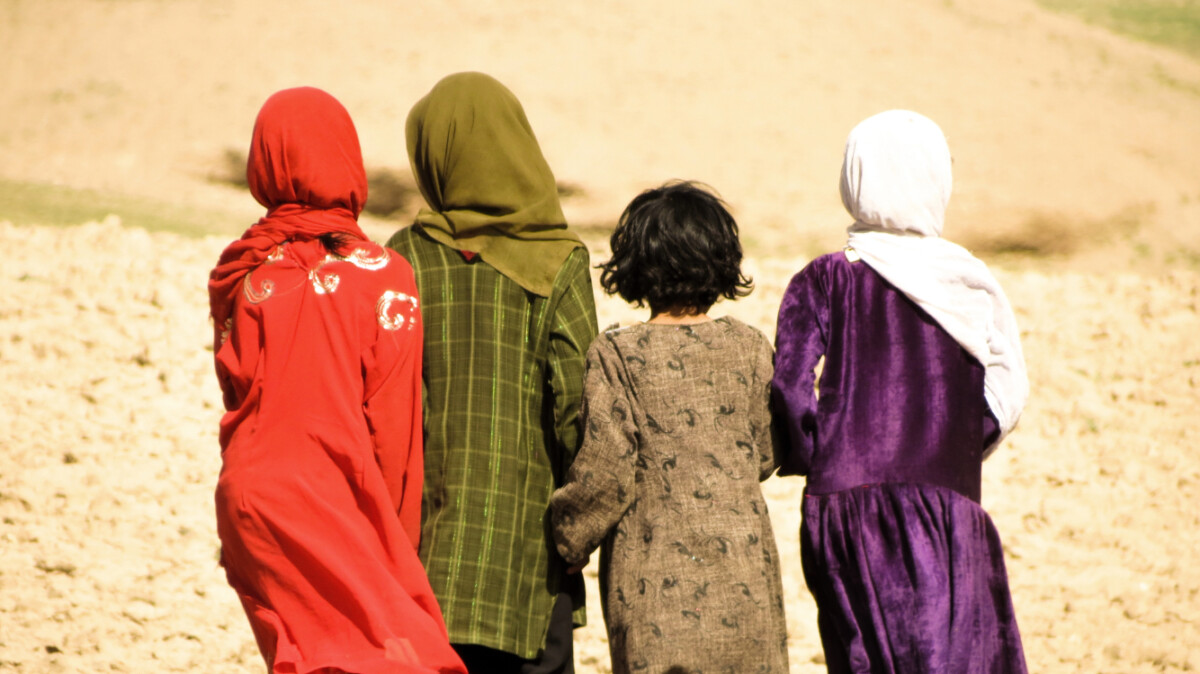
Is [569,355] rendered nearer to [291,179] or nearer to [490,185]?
[490,185]

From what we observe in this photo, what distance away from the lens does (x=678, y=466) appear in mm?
2506

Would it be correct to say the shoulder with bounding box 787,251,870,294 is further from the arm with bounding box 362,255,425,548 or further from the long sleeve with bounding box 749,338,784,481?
the arm with bounding box 362,255,425,548

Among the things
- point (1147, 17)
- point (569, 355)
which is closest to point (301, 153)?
point (569, 355)

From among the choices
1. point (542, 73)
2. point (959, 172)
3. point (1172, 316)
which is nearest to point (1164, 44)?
point (959, 172)

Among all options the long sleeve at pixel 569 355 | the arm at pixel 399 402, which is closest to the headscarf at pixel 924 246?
the long sleeve at pixel 569 355

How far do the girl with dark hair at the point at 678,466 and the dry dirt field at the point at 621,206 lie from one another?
220 centimetres

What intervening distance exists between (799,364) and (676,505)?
400 millimetres

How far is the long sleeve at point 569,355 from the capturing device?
2602mm

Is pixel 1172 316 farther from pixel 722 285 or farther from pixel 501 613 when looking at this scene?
pixel 501 613

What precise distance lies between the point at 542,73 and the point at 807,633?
4.59m

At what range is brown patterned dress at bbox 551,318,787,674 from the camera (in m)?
2.44

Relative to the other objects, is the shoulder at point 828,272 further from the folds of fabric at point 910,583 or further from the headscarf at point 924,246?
the folds of fabric at point 910,583

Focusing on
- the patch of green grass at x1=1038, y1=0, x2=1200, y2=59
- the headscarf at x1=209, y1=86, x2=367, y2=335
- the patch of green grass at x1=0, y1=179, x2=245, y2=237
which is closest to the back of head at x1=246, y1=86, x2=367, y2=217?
the headscarf at x1=209, y1=86, x2=367, y2=335

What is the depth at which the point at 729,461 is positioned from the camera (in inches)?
99.3
